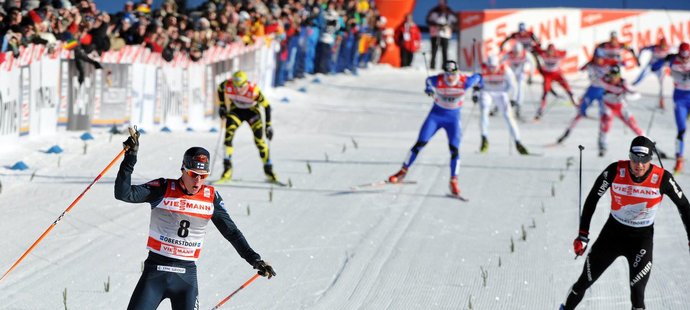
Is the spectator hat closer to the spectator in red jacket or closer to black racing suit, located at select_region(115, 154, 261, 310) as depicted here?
black racing suit, located at select_region(115, 154, 261, 310)

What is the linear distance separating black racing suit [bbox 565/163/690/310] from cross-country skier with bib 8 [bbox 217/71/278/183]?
685 cm

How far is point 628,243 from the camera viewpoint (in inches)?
381

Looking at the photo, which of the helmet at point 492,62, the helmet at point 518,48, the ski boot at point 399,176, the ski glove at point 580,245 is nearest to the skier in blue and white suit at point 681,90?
the helmet at point 492,62

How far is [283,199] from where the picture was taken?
1569cm

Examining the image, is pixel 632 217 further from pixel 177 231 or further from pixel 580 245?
pixel 177 231

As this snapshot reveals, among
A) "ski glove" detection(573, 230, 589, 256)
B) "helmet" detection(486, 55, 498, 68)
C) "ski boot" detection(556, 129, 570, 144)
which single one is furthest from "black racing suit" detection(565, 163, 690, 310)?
"ski boot" detection(556, 129, 570, 144)

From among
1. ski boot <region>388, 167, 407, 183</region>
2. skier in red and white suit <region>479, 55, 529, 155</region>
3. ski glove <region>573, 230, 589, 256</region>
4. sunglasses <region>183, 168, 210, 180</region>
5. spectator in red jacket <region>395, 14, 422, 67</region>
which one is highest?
spectator in red jacket <region>395, 14, 422, 67</region>

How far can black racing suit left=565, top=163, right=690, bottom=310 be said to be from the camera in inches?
378

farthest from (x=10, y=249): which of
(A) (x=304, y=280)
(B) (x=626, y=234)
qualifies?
(B) (x=626, y=234)

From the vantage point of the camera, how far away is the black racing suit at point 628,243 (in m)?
9.60

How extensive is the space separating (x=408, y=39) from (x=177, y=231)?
2376 cm

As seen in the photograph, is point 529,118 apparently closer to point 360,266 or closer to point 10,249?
point 360,266

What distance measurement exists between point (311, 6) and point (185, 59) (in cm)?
801

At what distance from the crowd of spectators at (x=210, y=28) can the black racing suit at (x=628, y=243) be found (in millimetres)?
8642
